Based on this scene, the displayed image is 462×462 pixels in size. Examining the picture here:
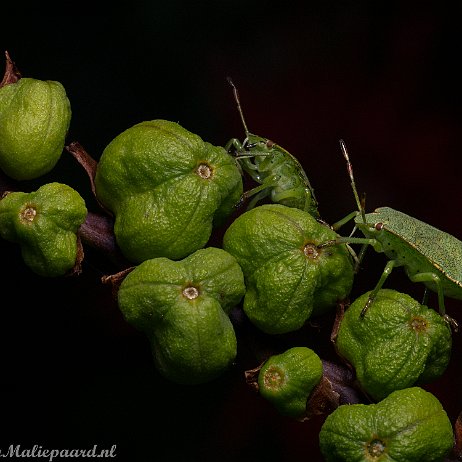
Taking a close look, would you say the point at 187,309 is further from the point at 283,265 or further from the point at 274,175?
the point at 274,175

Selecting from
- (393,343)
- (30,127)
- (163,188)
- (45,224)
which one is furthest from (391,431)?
(30,127)

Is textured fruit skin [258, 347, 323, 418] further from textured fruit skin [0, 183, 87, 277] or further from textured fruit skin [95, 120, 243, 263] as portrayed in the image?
textured fruit skin [0, 183, 87, 277]

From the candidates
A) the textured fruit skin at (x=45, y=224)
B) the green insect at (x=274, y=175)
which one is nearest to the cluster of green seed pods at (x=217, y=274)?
the textured fruit skin at (x=45, y=224)

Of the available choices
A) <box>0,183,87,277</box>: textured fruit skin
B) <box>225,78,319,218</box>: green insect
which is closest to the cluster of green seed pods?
<box>0,183,87,277</box>: textured fruit skin

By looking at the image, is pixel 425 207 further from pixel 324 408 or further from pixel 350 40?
pixel 324 408

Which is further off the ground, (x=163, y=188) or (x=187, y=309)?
(x=163, y=188)

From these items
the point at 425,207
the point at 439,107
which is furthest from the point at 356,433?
the point at 439,107

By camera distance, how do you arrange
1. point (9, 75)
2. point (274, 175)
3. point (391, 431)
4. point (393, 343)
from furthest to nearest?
point (274, 175) < point (9, 75) < point (393, 343) < point (391, 431)

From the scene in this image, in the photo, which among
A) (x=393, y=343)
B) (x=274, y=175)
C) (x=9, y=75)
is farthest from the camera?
(x=274, y=175)
